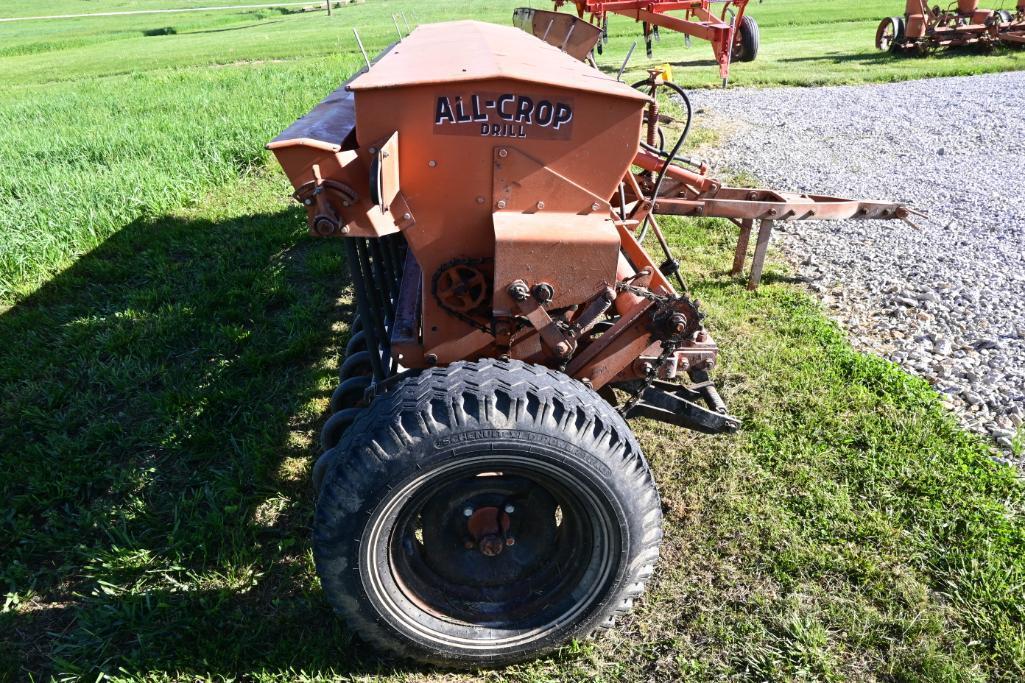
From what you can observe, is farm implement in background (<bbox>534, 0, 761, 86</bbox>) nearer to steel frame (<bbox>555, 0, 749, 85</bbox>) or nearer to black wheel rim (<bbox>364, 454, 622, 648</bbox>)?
steel frame (<bbox>555, 0, 749, 85</bbox>)

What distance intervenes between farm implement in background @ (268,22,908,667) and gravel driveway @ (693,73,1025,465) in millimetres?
2520

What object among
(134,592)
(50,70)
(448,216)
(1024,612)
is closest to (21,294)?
(134,592)

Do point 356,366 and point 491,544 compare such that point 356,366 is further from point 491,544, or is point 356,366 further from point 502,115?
point 502,115

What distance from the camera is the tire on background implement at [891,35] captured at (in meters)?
15.9

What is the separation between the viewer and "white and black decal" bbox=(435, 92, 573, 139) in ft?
8.10

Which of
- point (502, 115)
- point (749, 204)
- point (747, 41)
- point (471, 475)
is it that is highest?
point (502, 115)

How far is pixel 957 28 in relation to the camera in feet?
51.2

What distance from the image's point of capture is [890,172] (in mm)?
8281

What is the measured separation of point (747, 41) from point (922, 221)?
35.5 feet

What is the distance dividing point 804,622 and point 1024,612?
2.77ft

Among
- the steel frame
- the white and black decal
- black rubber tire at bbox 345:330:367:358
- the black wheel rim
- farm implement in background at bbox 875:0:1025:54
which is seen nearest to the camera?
the black wheel rim

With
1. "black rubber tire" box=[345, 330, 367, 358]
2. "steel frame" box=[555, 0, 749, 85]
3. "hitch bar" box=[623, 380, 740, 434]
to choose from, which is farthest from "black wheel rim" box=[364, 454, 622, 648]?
"steel frame" box=[555, 0, 749, 85]

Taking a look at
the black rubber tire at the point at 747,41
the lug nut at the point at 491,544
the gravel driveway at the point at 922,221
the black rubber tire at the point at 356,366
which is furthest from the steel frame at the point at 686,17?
the lug nut at the point at 491,544

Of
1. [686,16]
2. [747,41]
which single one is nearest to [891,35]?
[747,41]
